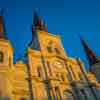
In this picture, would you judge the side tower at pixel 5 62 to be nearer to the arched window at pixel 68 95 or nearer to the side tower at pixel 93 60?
the arched window at pixel 68 95

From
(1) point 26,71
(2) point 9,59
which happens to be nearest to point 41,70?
(1) point 26,71

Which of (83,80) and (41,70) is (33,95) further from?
(83,80)

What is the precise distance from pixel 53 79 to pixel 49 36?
10604 millimetres

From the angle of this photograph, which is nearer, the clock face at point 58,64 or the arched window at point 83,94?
the arched window at point 83,94

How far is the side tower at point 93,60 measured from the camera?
110 ft

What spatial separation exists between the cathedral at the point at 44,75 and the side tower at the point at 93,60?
0.18 meters

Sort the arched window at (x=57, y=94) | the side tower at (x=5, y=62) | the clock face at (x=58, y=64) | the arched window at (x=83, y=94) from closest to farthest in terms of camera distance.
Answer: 1. the side tower at (x=5, y=62)
2. the arched window at (x=57, y=94)
3. the arched window at (x=83, y=94)
4. the clock face at (x=58, y=64)

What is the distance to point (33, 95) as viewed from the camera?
22812mm

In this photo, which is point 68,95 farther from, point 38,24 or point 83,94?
point 38,24

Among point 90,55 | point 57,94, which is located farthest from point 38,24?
point 57,94

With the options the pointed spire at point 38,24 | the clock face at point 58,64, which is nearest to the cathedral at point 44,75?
the clock face at point 58,64

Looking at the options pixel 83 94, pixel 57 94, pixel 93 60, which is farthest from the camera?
pixel 93 60

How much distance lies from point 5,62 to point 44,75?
5.17 m

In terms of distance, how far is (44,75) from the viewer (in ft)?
86.3
